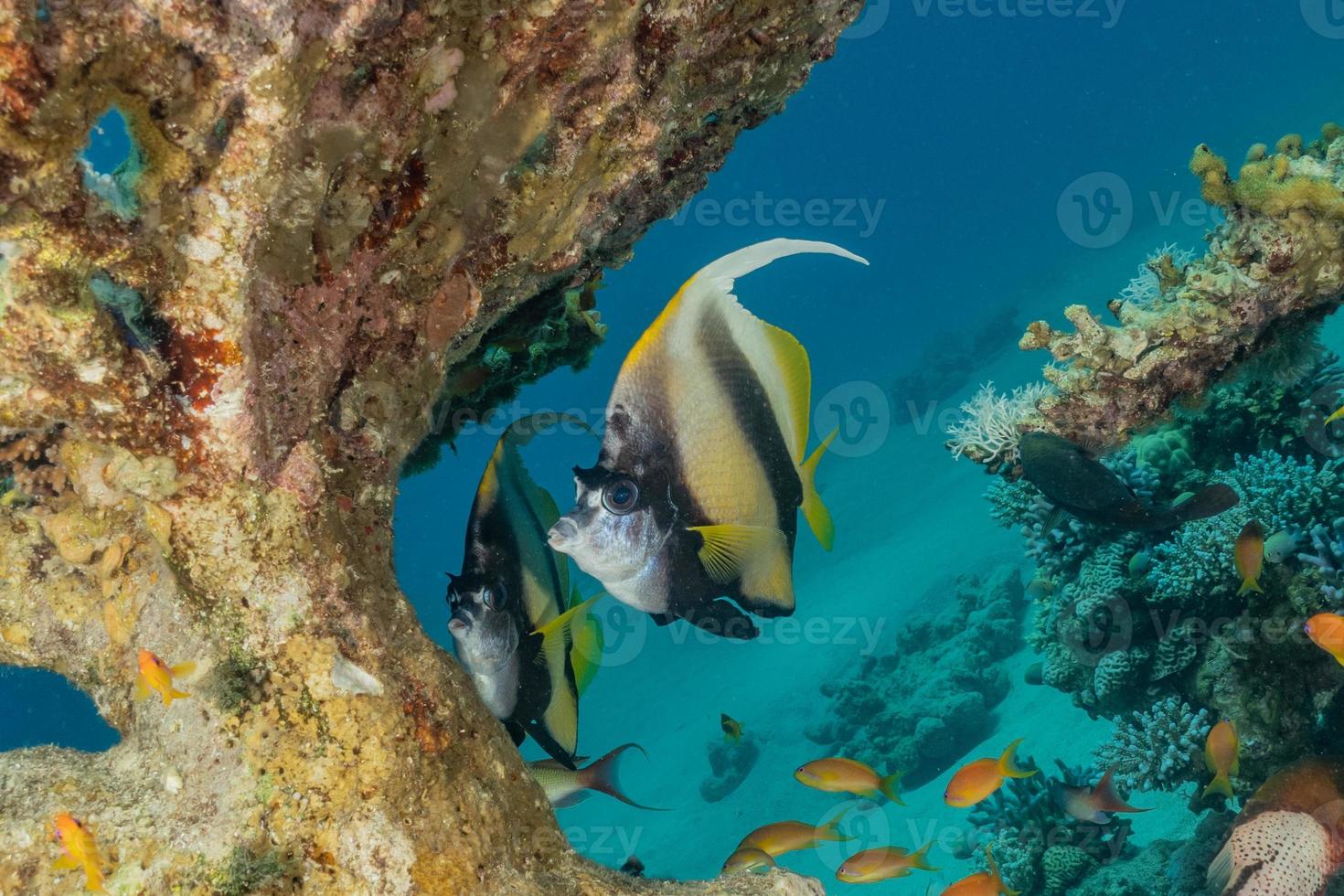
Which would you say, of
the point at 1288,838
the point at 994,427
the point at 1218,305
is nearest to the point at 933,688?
the point at 994,427

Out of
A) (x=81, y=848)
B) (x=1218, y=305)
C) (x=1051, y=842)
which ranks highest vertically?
(x=1218, y=305)

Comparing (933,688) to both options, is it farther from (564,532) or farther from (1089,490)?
(564,532)

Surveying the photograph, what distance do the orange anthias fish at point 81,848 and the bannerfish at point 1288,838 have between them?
3.98 metres

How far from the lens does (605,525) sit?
1.62m

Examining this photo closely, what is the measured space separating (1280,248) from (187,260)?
3.81 m

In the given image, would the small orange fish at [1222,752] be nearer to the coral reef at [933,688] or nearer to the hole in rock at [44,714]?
the coral reef at [933,688]

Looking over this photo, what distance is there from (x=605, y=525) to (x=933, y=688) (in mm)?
11035

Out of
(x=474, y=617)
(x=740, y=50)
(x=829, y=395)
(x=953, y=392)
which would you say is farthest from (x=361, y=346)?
(x=829, y=395)

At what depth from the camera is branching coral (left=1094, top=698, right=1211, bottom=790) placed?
4.85m

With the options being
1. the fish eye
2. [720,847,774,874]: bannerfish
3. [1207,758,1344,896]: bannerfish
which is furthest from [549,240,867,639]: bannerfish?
[720,847,774,874]: bannerfish

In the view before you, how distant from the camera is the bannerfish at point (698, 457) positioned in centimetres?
162

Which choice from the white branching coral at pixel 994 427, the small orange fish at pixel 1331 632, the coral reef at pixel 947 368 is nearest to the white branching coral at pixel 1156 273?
the white branching coral at pixel 994 427

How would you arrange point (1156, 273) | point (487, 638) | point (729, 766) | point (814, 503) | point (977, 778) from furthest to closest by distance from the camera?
point (729, 766), point (977, 778), point (1156, 273), point (487, 638), point (814, 503)

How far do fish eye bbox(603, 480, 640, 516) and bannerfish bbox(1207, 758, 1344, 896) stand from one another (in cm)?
335
